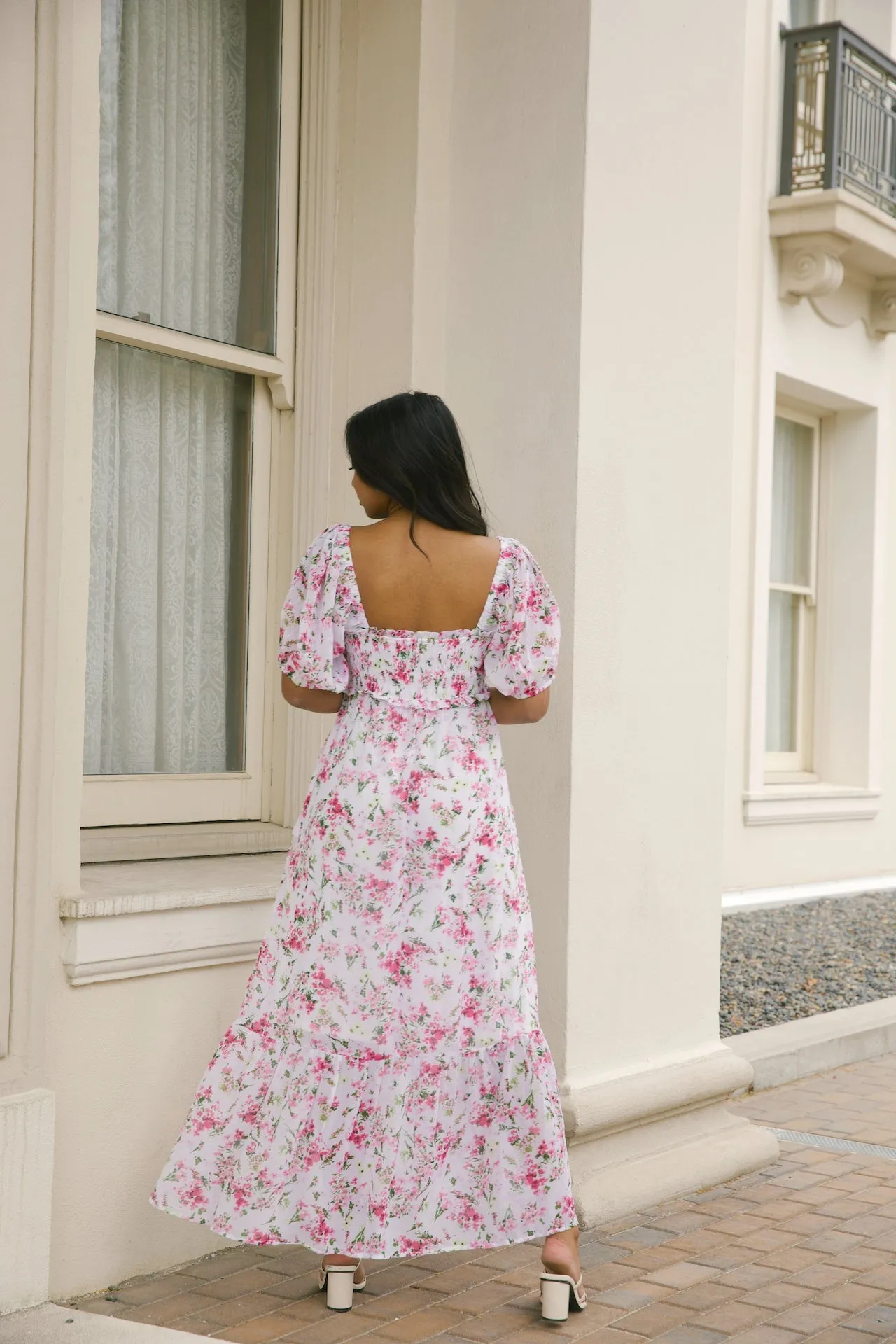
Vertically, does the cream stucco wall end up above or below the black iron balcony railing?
below

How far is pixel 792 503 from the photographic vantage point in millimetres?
10805

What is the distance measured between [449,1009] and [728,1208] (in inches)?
51.7

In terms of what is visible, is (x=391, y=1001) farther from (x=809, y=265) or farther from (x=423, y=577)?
(x=809, y=265)

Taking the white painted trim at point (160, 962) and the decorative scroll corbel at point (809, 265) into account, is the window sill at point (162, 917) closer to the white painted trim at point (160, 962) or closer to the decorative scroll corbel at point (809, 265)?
the white painted trim at point (160, 962)

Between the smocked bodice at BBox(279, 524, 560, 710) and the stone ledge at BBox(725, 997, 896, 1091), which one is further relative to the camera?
the stone ledge at BBox(725, 997, 896, 1091)

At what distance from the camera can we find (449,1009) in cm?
299

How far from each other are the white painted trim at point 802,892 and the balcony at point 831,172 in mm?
3742

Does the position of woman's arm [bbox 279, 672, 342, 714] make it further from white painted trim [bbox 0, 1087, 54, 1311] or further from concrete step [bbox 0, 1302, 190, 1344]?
concrete step [bbox 0, 1302, 190, 1344]

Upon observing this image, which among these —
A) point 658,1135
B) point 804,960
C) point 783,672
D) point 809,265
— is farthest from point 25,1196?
point 783,672

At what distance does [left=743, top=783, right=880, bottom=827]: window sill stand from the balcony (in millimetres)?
3118

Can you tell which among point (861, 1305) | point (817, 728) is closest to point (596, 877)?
point (861, 1305)

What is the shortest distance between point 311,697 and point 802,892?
7466mm

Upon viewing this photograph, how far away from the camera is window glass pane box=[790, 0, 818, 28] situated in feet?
34.3

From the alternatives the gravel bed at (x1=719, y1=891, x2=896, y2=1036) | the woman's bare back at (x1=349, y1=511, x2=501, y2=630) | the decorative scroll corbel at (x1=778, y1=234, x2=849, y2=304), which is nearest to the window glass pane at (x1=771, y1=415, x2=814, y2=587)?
the decorative scroll corbel at (x1=778, y1=234, x2=849, y2=304)
